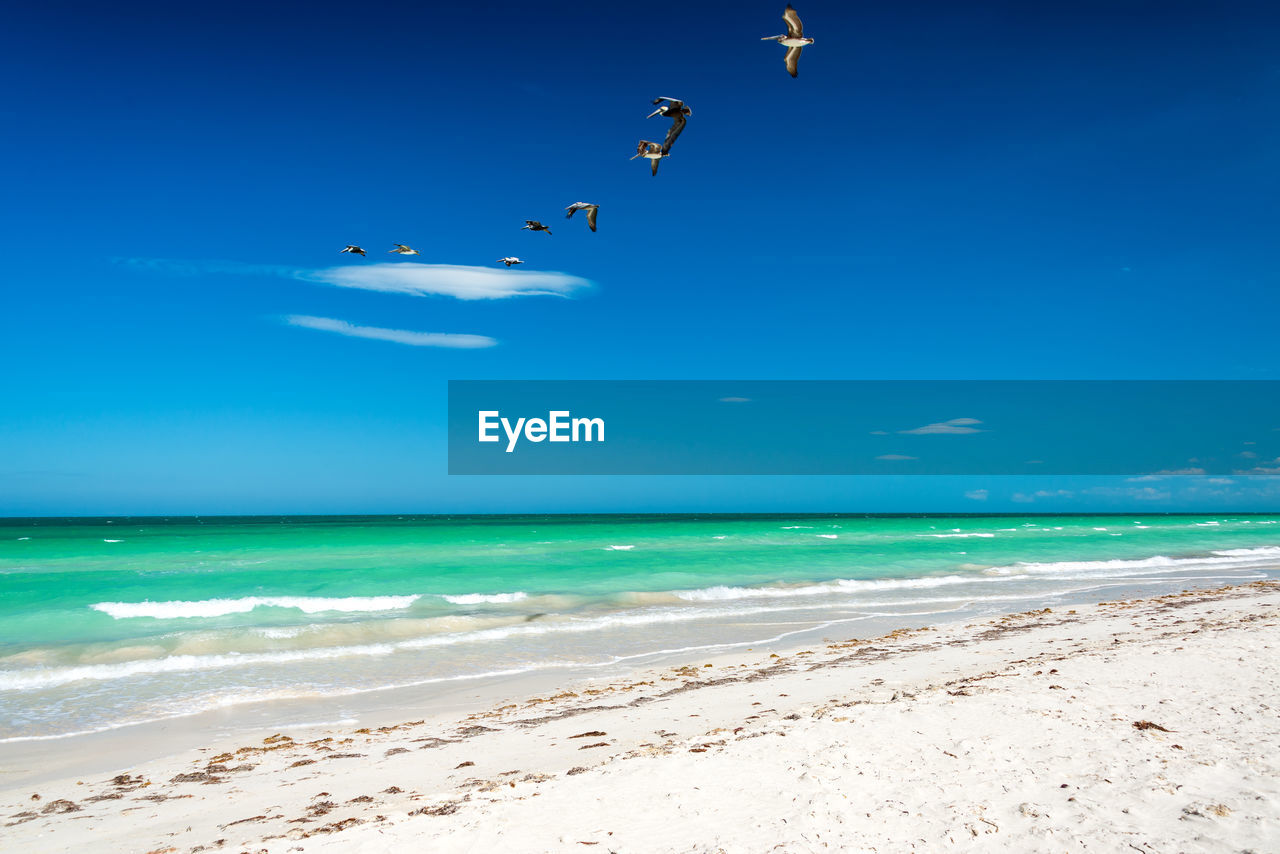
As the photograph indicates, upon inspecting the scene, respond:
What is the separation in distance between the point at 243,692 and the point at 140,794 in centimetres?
386

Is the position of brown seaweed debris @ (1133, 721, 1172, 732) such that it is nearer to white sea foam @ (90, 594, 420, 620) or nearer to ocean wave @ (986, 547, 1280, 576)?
white sea foam @ (90, 594, 420, 620)

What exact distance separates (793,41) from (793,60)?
0.20 metres

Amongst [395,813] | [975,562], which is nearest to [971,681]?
[395,813]

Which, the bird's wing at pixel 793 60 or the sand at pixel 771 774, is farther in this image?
the bird's wing at pixel 793 60

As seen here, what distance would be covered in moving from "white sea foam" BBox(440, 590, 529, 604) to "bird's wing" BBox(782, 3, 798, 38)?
14.6 metres

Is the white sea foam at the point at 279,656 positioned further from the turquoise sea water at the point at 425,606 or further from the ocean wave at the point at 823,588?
the ocean wave at the point at 823,588

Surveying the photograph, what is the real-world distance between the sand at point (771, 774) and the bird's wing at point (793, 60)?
21.6ft

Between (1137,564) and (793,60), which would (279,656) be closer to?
(793,60)

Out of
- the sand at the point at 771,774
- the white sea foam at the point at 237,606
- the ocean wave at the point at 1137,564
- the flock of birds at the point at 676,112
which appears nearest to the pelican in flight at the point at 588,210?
the flock of birds at the point at 676,112

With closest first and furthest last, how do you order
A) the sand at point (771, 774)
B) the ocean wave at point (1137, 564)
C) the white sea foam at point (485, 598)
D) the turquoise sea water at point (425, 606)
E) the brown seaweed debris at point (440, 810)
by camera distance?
the sand at point (771, 774), the brown seaweed debris at point (440, 810), the turquoise sea water at point (425, 606), the white sea foam at point (485, 598), the ocean wave at point (1137, 564)

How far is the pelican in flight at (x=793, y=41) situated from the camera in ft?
25.1

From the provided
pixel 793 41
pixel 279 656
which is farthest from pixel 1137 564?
pixel 279 656

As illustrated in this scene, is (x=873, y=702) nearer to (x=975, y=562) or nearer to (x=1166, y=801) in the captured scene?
(x=1166, y=801)

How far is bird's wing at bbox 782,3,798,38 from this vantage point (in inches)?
296
